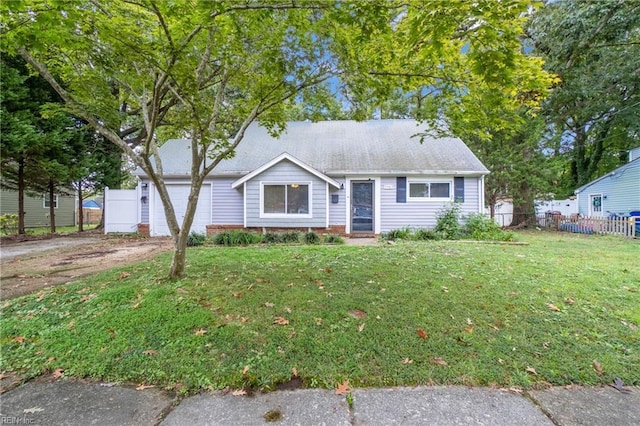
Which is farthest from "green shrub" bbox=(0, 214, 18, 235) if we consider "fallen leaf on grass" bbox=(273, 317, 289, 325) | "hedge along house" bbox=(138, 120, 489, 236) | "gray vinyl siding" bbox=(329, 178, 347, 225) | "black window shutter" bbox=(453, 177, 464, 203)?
"black window shutter" bbox=(453, 177, 464, 203)

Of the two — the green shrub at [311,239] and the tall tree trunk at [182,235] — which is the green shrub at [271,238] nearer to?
the green shrub at [311,239]

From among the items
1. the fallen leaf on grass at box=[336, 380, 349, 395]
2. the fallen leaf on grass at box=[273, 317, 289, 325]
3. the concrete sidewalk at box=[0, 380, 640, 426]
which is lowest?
the concrete sidewalk at box=[0, 380, 640, 426]

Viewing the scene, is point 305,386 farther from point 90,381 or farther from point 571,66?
point 571,66

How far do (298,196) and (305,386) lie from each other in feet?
29.4

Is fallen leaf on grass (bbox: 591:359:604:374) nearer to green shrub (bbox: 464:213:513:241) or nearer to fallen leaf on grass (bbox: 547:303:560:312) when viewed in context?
fallen leaf on grass (bbox: 547:303:560:312)

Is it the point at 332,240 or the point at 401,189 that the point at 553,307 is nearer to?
the point at 332,240

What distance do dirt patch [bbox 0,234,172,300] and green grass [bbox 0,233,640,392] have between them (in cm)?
94

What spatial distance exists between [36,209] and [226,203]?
17.7 m

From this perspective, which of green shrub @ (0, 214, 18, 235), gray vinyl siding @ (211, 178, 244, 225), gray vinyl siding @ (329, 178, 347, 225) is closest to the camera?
gray vinyl siding @ (329, 178, 347, 225)

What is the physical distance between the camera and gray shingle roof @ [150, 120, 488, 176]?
11.4m

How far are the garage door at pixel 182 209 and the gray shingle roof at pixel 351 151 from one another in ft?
2.47

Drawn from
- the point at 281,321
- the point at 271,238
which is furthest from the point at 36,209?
the point at 281,321

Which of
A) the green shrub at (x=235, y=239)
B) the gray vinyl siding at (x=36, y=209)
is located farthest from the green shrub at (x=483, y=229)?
the gray vinyl siding at (x=36, y=209)

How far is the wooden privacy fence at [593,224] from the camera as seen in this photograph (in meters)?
11.0
